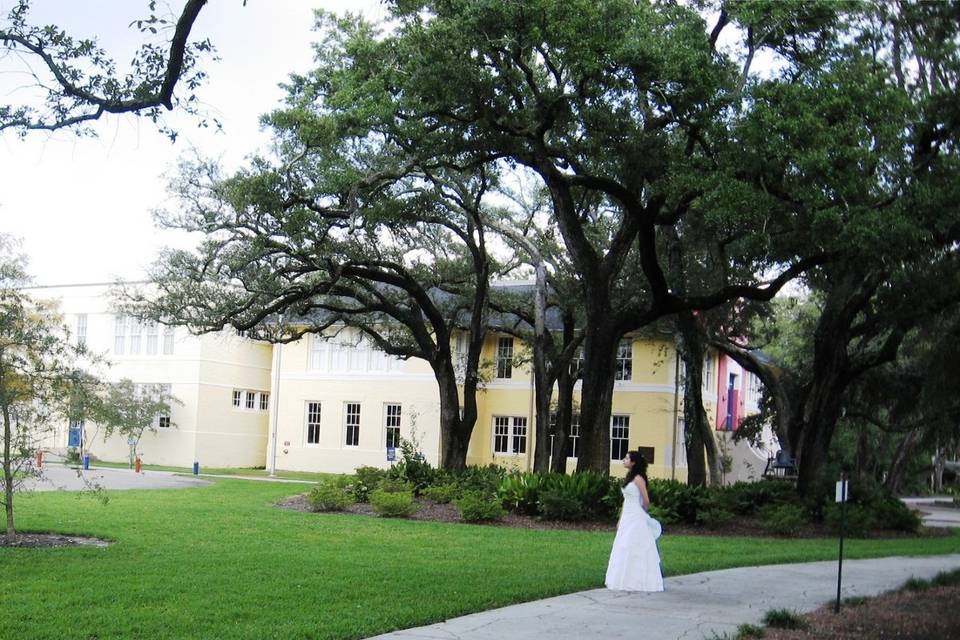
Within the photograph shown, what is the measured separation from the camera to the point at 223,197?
2253 centimetres

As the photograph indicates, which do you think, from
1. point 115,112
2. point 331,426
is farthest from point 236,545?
point 331,426

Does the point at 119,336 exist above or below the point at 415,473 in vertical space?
above

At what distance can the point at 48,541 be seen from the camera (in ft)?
46.5

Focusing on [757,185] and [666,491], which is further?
[666,491]

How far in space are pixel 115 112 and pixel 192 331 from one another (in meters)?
17.2

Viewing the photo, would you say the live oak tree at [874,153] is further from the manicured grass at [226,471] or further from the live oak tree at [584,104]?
the manicured grass at [226,471]

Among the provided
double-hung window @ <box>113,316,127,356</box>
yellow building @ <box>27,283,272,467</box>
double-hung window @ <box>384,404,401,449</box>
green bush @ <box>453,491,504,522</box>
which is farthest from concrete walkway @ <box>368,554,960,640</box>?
double-hung window @ <box>113,316,127,356</box>

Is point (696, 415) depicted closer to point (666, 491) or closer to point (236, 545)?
point (666, 491)

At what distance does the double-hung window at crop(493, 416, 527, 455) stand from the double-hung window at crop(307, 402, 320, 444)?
28.3ft

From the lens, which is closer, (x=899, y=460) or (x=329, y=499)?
(x=329, y=499)

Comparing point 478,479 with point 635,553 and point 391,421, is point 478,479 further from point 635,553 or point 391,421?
point 391,421

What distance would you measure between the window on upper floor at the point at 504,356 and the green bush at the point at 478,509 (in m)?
22.0

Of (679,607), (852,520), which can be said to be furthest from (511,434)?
(679,607)

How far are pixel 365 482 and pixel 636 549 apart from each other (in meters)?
12.6
